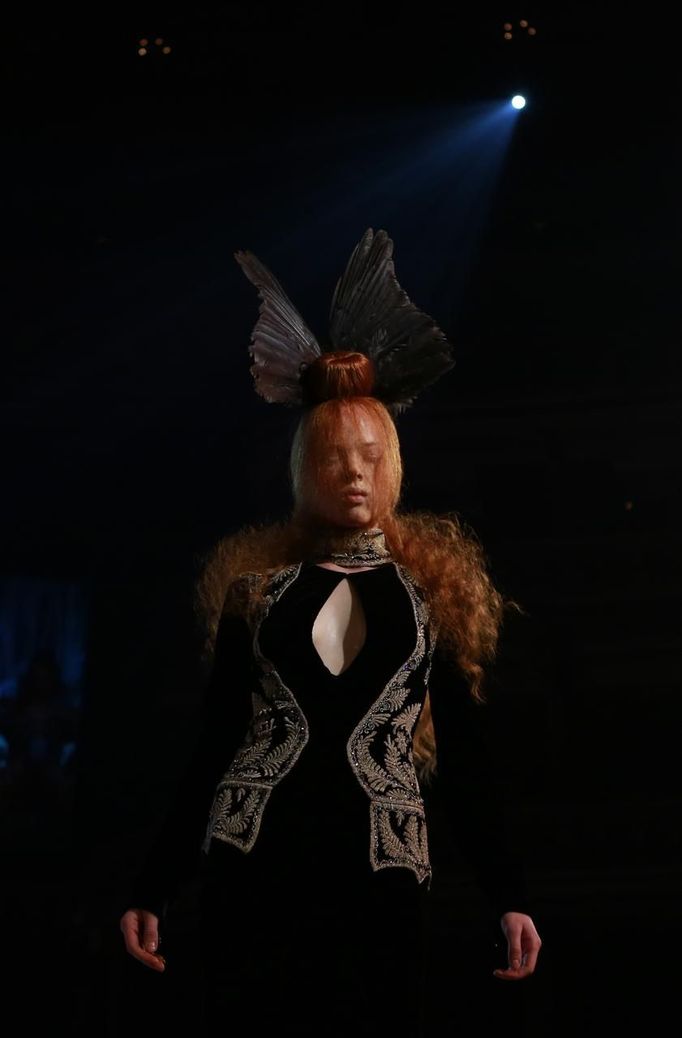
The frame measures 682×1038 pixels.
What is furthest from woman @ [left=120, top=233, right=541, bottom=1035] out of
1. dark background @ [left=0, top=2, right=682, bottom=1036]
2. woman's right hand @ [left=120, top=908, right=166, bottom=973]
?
dark background @ [left=0, top=2, right=682, bottom=1036]

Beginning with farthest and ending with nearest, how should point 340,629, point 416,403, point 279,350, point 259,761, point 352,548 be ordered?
point 416,403
point 279,350
point 352,548
point 340,629
point 259,761

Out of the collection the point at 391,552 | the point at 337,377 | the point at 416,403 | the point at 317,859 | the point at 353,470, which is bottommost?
the point at 317,859

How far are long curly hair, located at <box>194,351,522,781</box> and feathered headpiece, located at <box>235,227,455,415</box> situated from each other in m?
0.04

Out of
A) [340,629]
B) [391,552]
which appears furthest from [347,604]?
[391,552]

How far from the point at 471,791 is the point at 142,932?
0.55 m

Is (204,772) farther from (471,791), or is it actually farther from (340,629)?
(471,791)

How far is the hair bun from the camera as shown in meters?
2.20

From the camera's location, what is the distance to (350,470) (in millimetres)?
2119

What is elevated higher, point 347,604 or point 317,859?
point 347,604

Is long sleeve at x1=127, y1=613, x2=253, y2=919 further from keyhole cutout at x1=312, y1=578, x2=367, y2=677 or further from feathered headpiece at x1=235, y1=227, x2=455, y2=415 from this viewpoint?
feathered headpiece at x1=235, y1=227, x2=455, y2=415

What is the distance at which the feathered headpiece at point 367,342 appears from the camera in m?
2.25

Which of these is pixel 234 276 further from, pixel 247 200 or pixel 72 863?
pixel 72 863

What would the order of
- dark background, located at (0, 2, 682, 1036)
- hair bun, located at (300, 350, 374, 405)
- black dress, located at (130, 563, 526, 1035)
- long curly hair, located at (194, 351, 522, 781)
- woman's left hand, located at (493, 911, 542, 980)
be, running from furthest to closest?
dark background, located at (0, 2, 682, 1036) < hair bun, located at (300, 350, 374, 405) < long curly hair, located at (194, 351, 522, 781) < woman's left hand, located at (493, 911, 542, 980) < black dress, located at (130, 563, 526, 1035)

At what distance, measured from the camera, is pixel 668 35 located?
3438mm
